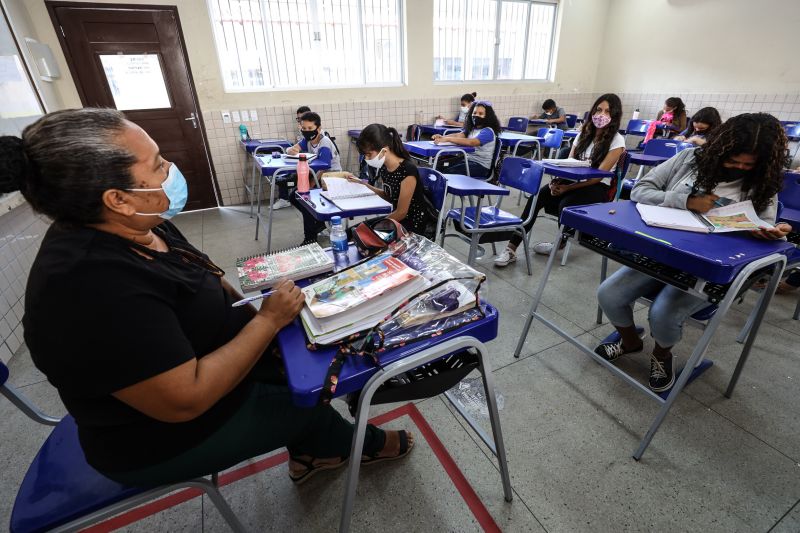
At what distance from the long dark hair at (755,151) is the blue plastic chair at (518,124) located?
13.9 ft

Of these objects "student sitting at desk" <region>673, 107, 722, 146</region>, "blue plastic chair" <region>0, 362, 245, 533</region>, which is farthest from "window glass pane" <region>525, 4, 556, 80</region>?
"blue plastic chair" <region>0, 362, 245, 533</region>

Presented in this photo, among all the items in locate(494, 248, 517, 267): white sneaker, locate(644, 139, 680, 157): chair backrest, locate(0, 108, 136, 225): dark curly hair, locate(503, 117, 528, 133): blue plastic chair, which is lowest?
locate(494, 248, 517, 267): white sneaker

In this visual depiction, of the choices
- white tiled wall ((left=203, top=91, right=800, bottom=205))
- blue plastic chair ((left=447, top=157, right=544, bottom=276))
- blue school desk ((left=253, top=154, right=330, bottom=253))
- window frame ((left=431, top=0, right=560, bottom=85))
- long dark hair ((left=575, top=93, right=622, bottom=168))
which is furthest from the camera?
window frame ((left=431, top=0, right=560, bottom=85))

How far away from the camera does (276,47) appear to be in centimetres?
446

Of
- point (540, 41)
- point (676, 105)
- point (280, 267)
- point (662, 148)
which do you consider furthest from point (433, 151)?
point (540, 41)

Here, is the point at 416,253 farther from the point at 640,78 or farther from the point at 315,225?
the point at 640,78

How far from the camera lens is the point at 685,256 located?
1.15 metres

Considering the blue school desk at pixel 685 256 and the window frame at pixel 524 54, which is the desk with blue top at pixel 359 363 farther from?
the window frame at pixel 524 54

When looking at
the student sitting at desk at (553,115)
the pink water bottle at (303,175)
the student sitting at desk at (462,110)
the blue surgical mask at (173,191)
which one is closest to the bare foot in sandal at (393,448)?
the blue surgical mask at (173,191)

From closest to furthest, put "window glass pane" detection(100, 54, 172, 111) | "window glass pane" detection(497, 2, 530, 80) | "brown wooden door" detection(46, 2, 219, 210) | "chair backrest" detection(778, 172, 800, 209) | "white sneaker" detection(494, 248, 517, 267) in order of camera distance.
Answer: "chair backrest" detection(778, 172, 800, 209), "white sneaker" detection(494, 248, 517, 267), "brown wooden door" detection(46, 2, 219, 210), "window glass pane" detection(100, 54, 172, 111), "window glass pane" detection(497, 2, 530, 80)

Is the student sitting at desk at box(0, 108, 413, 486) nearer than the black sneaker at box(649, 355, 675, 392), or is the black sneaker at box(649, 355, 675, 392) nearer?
the student sitting at desk at box(0, 108, 413, 486)

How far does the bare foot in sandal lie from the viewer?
1.33 meters

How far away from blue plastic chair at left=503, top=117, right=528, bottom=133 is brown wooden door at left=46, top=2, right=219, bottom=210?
14.2 feet

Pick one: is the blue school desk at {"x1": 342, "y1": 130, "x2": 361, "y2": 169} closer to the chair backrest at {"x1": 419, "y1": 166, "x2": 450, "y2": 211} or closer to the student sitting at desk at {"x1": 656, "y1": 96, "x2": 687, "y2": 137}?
the chair backrest at {"x1": 419, "y1": 166, "x2": 450, "y2": 211}
